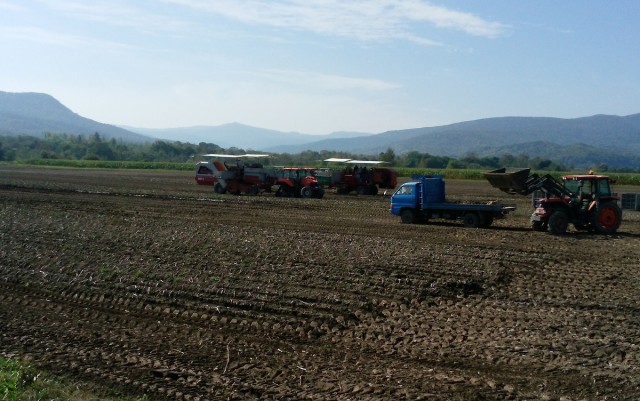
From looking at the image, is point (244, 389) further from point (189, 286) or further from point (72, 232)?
point (72, 232)

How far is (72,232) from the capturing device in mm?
20594

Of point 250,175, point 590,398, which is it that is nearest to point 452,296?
point 590,398

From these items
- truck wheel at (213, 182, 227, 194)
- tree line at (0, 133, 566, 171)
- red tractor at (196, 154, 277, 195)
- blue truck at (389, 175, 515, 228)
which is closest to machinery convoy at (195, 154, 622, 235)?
blue truck at (389, 175, 515, 228)

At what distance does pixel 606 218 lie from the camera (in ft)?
74.7

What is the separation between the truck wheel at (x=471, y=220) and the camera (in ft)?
80.3

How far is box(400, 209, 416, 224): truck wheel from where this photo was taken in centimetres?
2577

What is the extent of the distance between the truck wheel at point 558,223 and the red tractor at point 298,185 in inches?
644

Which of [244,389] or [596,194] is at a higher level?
[596,194]

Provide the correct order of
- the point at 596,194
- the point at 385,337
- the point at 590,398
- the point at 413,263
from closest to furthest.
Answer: the point at 590,398
the point at 385,337
the point at 413,263
the point at 596,194

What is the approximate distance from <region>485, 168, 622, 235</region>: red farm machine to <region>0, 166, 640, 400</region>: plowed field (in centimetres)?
71

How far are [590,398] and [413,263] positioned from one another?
7.61m

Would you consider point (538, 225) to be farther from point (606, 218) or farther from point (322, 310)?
point (322, 310)

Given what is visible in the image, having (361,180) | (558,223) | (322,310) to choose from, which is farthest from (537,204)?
(361,180)

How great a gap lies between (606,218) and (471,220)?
4297 millimetres
